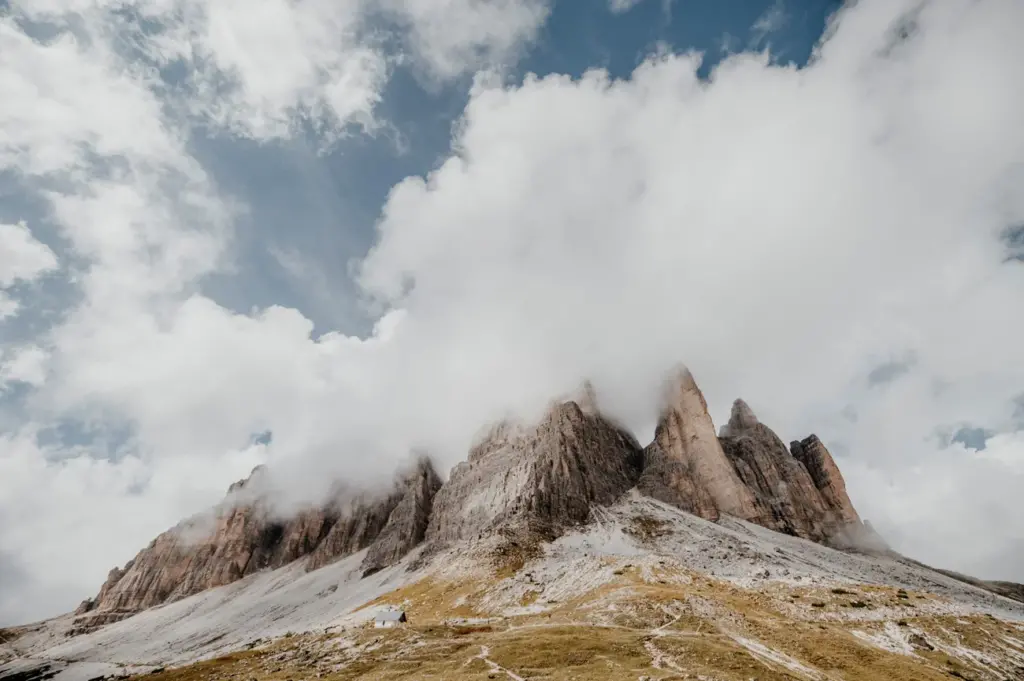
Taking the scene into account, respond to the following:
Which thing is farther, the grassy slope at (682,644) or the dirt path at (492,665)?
the grassy slope at (682,644)

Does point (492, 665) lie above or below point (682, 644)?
above

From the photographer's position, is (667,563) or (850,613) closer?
(850,613)

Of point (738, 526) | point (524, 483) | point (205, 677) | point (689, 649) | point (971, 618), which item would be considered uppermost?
point (524, 483)

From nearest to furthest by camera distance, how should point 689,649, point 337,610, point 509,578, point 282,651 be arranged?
point 689,649 → point 282,651 → point 509,578 → point 337,610

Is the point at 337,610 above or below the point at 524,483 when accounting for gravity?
below

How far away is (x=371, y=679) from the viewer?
5459cm

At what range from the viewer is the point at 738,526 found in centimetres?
19112

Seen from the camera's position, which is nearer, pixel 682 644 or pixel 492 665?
pixel 492 665

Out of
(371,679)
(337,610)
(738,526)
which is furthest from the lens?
(738,526)

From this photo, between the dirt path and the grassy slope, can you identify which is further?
the grassy slope

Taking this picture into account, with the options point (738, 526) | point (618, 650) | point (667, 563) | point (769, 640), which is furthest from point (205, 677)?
point (738, 526)

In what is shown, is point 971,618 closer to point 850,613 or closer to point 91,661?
point 850,613

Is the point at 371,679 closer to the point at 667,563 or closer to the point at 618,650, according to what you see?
the point at 618,650

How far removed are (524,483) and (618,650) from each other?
140m
